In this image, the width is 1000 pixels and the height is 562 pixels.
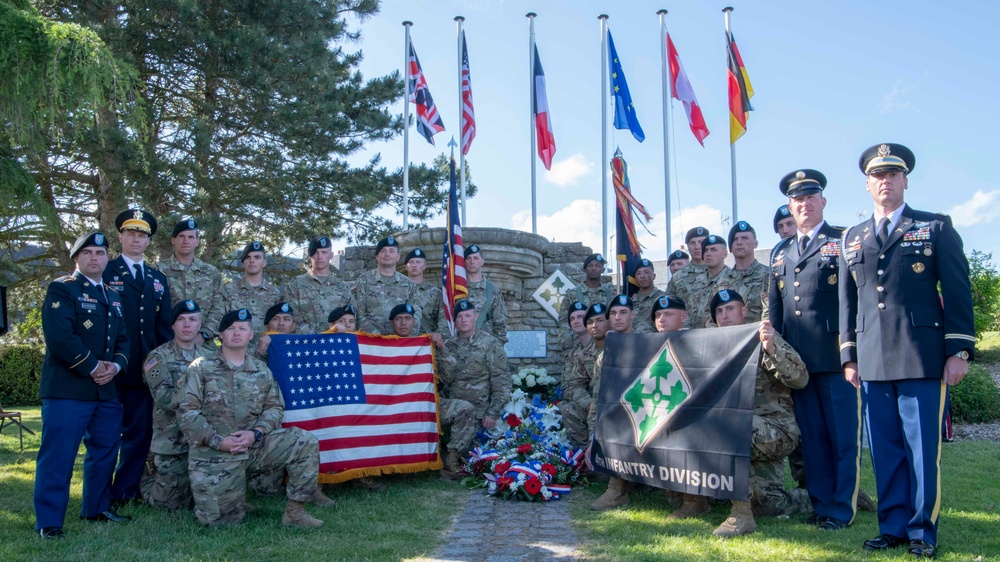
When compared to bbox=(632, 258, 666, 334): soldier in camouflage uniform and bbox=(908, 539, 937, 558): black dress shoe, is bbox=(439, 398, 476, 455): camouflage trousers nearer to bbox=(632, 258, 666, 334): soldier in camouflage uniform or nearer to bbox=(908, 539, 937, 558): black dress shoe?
bbox=(632, 258, 666, 334): soldier in camouflage uniform

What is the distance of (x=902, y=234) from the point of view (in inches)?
147

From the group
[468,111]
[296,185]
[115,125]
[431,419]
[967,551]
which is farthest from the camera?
[296,185]

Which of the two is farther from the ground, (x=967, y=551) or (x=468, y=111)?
(x=468, y=111)

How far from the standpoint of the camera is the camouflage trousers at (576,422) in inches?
233

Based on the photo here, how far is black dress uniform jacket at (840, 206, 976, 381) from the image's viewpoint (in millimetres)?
3561

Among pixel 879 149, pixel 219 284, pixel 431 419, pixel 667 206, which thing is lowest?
pixel 431 419

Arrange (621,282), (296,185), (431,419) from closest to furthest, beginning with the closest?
(431,419) < (621,282) < (296,185)

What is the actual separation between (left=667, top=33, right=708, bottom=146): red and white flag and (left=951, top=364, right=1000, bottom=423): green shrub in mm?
4824

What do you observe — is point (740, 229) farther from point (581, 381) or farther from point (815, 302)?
point (581, 381)

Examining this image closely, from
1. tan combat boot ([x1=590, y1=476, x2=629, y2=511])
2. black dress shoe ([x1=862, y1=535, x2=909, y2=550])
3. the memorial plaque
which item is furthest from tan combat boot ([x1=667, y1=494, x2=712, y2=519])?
the memorial plaque

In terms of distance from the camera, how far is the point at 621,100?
11.4 meters

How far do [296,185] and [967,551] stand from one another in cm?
1027

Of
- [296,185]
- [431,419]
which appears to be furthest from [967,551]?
[296,185]

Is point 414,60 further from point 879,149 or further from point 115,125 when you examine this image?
point 879,149
